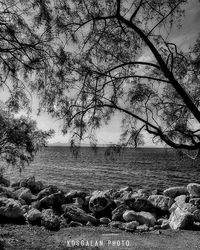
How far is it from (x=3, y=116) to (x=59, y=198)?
13.6m

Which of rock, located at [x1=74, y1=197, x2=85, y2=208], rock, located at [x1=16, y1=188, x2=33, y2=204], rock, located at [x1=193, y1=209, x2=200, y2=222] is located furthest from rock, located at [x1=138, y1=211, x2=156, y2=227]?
rock, located at [x1=16, y1=188, x2=33, y2=204]

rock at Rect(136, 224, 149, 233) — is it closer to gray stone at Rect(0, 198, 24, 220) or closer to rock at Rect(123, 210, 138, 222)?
rock at Rect(123, 210, 138, 222)

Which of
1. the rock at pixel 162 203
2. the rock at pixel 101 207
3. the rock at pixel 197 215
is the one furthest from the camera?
the rock at pixel 162 203

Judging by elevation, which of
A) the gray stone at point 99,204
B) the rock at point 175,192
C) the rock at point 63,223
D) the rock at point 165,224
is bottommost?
the rock at point 63,223

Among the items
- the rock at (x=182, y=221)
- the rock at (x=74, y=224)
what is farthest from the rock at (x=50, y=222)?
the rock at (x=182, y=221)

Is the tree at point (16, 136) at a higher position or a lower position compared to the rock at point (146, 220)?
higher

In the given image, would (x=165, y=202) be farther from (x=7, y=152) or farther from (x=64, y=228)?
(x=7, y=152)

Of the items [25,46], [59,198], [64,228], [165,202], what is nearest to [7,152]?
[64,228]

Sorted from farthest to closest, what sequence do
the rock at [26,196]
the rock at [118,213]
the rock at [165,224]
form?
the rock at [26,196]
the rock at [118,213]
the rock at [165,224]

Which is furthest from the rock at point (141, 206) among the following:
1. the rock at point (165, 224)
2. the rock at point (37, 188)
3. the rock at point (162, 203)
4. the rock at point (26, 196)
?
the rock at point (37, 188)

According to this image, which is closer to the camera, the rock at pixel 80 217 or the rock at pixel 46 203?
the rock at pixel 80 217

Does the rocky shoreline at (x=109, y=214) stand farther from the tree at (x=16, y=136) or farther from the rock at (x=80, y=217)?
the tree at (x=16, y=136)

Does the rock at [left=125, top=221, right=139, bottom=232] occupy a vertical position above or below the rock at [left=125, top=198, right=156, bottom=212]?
below

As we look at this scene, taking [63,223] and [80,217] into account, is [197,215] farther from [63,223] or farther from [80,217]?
[63,223]
